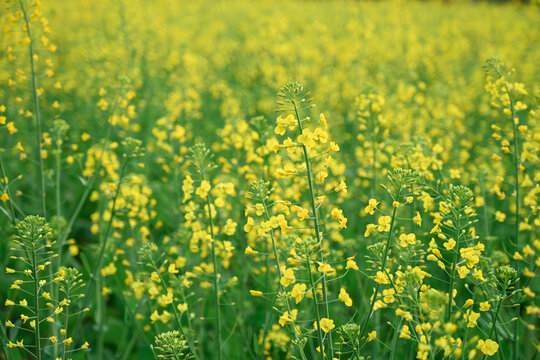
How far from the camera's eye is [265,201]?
2.78 metres

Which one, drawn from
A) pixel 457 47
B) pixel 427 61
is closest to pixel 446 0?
pixel 457 47

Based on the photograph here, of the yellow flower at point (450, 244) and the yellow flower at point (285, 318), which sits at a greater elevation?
the yellow flower at point (450, 244)

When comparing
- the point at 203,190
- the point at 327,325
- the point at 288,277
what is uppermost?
the point at 203,190

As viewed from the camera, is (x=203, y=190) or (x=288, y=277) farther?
(x=203, y=190)

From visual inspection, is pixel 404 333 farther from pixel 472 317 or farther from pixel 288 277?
pixel 288 277

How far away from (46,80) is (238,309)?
5.54m

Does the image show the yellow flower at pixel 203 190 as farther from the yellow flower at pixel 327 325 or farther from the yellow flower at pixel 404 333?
the yellow flower at pixel 404 333

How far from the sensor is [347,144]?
6.11 m

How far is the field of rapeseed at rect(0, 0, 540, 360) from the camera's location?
2072 mm

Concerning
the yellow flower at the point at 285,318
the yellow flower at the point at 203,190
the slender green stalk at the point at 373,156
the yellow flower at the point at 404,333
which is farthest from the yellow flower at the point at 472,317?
the slender green stalk at the point at 373,156

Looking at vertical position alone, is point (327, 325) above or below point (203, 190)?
below

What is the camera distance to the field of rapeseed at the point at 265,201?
2.07m

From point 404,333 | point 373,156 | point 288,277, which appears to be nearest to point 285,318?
point 288,277

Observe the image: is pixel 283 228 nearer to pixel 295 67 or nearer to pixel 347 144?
pixel 347 144
